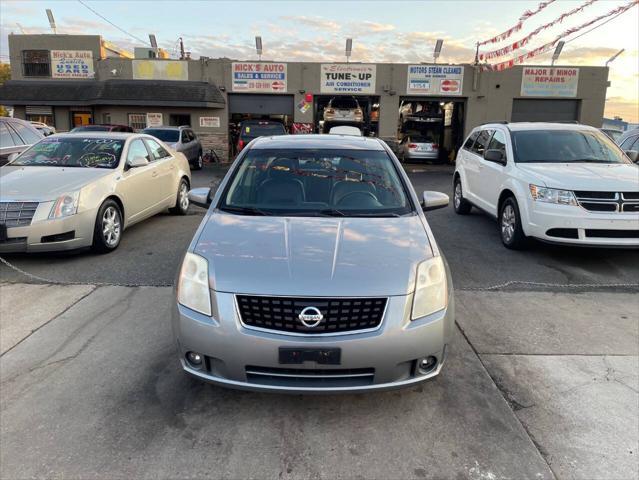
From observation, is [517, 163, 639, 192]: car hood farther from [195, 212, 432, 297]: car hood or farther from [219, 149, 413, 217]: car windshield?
[195, 212, 432, 297]: car hood

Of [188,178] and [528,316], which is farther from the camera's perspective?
[188,178]

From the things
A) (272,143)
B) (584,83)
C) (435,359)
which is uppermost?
(584,83)

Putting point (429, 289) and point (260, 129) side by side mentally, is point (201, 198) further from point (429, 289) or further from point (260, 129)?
point (260, 129)

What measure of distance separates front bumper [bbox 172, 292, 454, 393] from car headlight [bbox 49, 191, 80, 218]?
3794 millimetres

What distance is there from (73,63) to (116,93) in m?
3.55

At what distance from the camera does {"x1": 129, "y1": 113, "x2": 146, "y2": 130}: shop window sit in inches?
914

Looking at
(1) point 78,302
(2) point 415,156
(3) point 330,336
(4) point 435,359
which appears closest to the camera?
(3) point 330,336

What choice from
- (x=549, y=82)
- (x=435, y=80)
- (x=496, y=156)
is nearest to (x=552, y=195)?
(x=496, y=156)

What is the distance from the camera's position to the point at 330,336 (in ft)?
8.86

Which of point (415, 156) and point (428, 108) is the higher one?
point (428, 108)

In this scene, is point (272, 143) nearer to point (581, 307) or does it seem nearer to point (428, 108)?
point (581, 307)

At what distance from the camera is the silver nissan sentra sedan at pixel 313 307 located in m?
2.71

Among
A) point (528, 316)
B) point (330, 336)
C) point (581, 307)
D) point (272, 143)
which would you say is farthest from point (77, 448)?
point (581, 307)

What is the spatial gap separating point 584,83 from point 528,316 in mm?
22335
